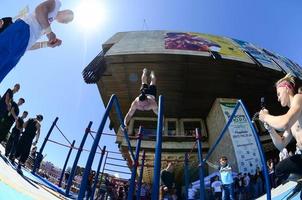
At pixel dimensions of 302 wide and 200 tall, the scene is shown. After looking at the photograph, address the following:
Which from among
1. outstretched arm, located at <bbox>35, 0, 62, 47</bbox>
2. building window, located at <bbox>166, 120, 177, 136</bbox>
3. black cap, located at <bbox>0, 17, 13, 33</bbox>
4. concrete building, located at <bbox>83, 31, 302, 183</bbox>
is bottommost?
black cap, located at <bbox>0, 17, 13, 33</bbox>

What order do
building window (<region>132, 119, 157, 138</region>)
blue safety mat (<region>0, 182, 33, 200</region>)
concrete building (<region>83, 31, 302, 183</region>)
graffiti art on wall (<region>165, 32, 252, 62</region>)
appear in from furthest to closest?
1. building window (<region>132, 119, 157, 138</region>)
2. graffiti art on wall (<region>165, 32, 252, 62</region>)
3. concrete building (<region>83, 31, 302, 183</region>)
4. blue safety mat (<region>0, 182, 33, 200</region>)

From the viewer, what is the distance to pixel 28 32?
246 centimetres

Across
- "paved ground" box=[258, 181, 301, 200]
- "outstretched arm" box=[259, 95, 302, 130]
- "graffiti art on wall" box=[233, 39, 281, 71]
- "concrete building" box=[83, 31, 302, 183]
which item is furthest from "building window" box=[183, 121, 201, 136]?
"outstretched arm" box=[259, 95, 302, 130]

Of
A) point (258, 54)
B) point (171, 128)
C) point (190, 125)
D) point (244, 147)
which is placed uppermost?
point (258, 54)

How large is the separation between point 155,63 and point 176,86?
2288mm

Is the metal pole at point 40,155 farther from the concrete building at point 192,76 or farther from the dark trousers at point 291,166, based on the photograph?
the concrete building at point 192,76

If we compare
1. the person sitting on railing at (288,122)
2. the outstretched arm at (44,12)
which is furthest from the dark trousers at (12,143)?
the person sitting on railing at (288,122)

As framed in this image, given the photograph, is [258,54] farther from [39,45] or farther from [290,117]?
[290,117]

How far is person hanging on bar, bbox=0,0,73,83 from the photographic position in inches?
85.1

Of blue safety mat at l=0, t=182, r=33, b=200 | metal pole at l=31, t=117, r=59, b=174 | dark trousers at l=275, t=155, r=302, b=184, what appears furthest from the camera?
metal pole at l=31, t=117, r=59, b=174

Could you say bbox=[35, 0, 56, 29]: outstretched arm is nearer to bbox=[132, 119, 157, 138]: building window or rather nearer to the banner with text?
the banner with text

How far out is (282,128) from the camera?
208cm

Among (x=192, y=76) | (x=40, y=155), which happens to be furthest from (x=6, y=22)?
(x=192, y=76)

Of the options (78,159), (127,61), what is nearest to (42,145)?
(78,159)
